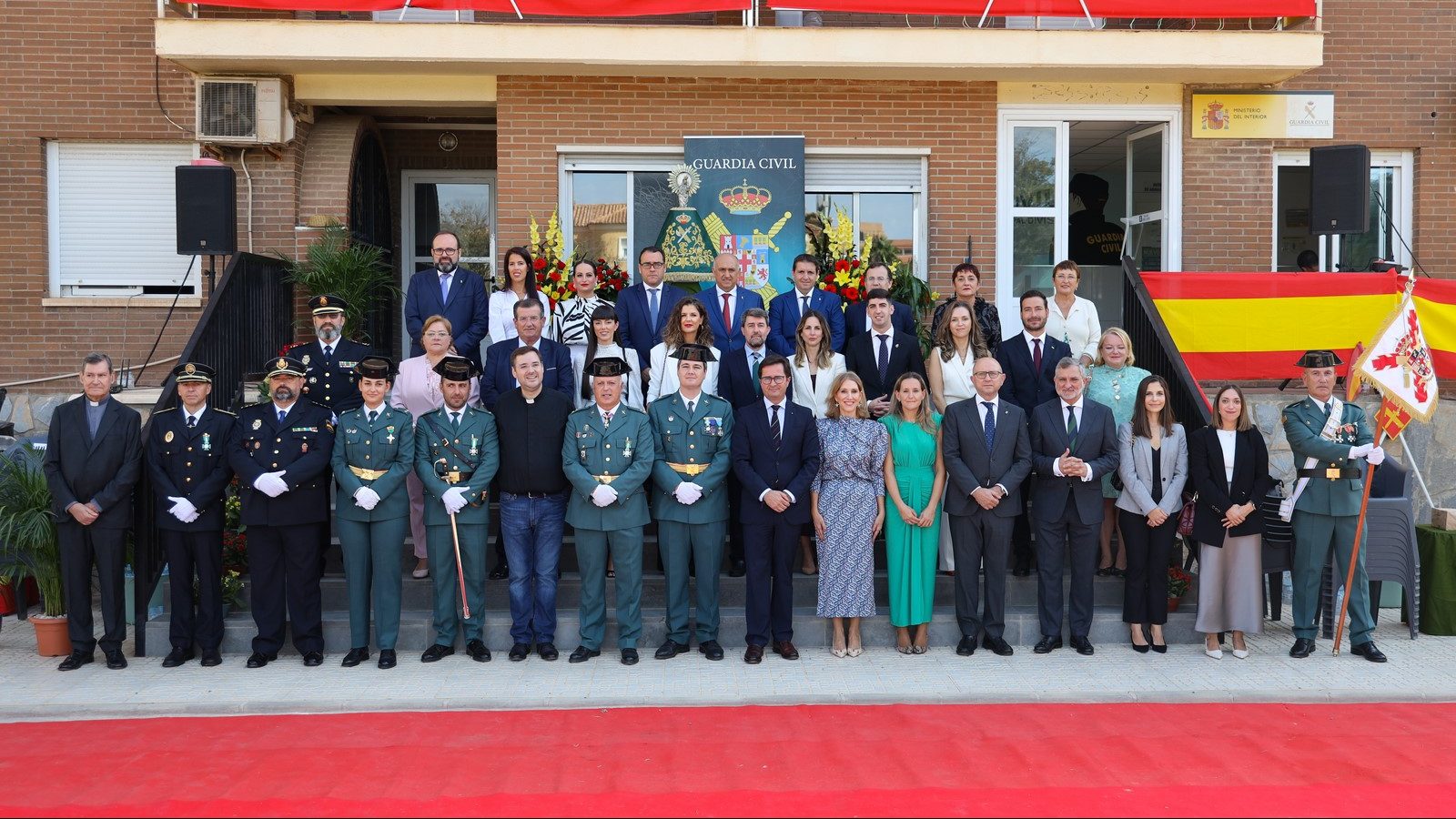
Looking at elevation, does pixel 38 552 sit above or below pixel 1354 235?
below

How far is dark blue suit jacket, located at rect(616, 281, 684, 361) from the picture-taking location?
8.95 m

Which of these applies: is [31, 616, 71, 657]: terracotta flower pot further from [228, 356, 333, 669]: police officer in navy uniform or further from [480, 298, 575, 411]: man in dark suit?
[480, 298, 575, 411]: man in dark suit

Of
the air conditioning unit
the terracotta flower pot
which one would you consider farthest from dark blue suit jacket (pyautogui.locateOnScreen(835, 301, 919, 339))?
the terracotta flower pot

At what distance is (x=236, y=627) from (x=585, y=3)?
5923 mm

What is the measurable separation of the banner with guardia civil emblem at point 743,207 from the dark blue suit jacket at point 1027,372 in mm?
3059

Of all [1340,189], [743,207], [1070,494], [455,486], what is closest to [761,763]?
[455,486]

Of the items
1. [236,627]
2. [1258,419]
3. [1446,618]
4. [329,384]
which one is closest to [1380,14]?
[1258,419]

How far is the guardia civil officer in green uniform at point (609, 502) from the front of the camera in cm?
764

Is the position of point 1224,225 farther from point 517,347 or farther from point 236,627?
point 236,627

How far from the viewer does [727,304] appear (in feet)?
29.8

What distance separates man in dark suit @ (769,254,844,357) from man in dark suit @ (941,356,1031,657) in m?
1.37

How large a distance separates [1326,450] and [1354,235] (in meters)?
4.83

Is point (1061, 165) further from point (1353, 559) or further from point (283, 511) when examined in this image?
point (283, 511)

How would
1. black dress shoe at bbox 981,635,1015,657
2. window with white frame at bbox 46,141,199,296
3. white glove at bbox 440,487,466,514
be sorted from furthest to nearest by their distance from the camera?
window with white frame at bbox 46,141,199,296 < black dress shoe at bbox 981,635,1015,657 < white glove at bbox 440,487,466,514
